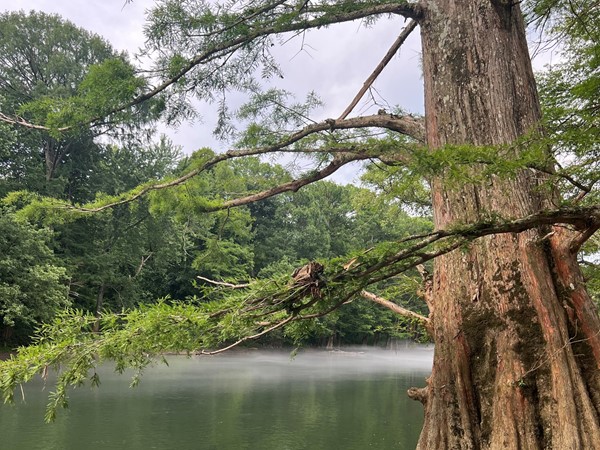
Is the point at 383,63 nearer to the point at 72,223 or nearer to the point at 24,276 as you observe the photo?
the point at 24,276

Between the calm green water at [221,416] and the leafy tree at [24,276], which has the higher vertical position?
the leafy tree at [24,276]

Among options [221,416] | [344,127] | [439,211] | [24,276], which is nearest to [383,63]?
[344,127]

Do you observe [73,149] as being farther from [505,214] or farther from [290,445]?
[505,214]

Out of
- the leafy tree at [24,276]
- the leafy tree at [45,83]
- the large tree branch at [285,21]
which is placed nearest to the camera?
the large tree branch at [285,21]

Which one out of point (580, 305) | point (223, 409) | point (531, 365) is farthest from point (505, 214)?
point (223, 409)

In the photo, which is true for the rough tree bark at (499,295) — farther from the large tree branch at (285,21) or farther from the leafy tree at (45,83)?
the leafy tree at (45,83)

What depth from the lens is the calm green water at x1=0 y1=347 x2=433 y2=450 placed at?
608 centimetres

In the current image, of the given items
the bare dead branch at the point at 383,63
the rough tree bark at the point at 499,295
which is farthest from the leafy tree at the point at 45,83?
the rough tree bark at the point at 499,295

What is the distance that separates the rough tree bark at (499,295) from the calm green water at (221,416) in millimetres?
4467

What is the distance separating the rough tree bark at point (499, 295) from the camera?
194 centimetres

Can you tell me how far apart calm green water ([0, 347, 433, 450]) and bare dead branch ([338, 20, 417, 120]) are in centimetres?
459

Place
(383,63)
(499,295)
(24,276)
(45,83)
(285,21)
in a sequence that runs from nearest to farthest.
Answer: (499,295) → (285,21) → (383,63) → (24,276) → (45,83)

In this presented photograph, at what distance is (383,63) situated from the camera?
10.7 feet

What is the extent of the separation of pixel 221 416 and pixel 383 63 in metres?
6.41
